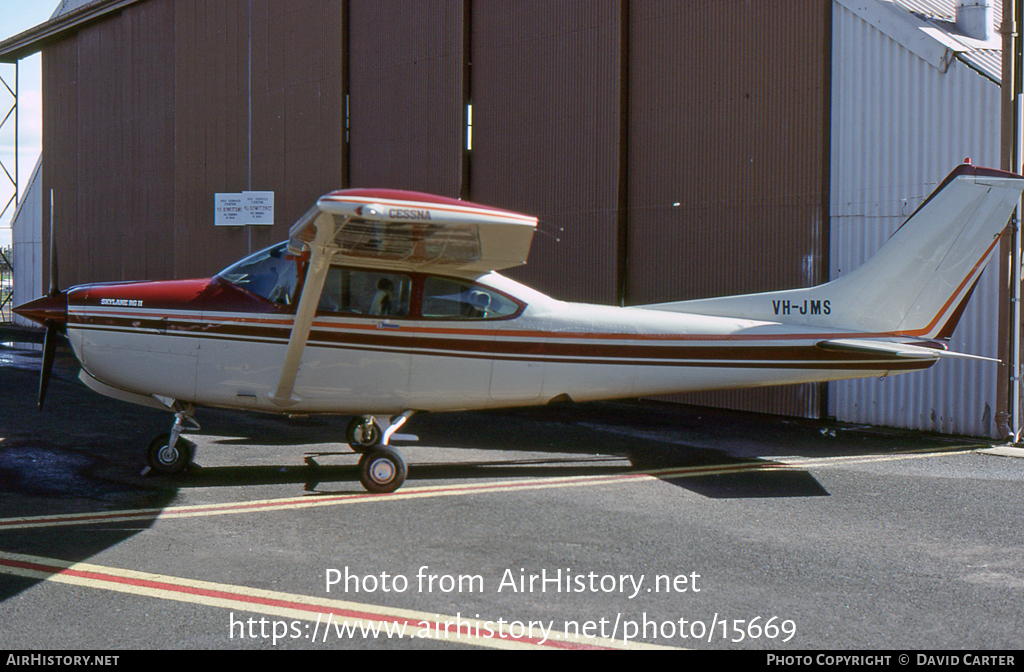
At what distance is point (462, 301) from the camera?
7.98m

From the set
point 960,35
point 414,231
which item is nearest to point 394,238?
point 414,231

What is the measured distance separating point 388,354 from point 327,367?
556 mm

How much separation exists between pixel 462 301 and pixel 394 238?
1.26 m

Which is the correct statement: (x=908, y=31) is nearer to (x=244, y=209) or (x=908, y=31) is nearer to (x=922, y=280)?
(x=922, y=280)


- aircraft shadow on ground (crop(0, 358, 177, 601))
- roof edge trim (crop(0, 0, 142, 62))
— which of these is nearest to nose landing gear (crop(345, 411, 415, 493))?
aircraft shadow on ground (crop(0, 358, 177, 601))

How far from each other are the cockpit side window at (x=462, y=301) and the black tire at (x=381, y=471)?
53.1 inches

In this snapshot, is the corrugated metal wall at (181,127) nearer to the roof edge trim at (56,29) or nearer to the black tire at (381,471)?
the roof edge trim at (56,29)

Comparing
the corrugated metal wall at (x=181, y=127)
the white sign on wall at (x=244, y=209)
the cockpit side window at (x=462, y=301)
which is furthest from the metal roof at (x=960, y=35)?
the white sign on wall at (x=244, y=209)

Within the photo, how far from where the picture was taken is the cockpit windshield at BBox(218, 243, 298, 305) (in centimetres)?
772

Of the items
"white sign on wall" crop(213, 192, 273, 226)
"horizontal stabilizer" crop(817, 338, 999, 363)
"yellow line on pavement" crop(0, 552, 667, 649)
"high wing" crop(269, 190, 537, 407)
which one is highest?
"white sign on wall" crop(213, 192, 273, 226)

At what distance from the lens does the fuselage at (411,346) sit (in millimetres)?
7652

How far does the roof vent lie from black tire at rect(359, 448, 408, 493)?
378 inches

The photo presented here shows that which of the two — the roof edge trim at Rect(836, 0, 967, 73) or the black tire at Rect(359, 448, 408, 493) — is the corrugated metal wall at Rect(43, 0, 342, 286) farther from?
the black tire at Rect(359, 448, 408, 493)
